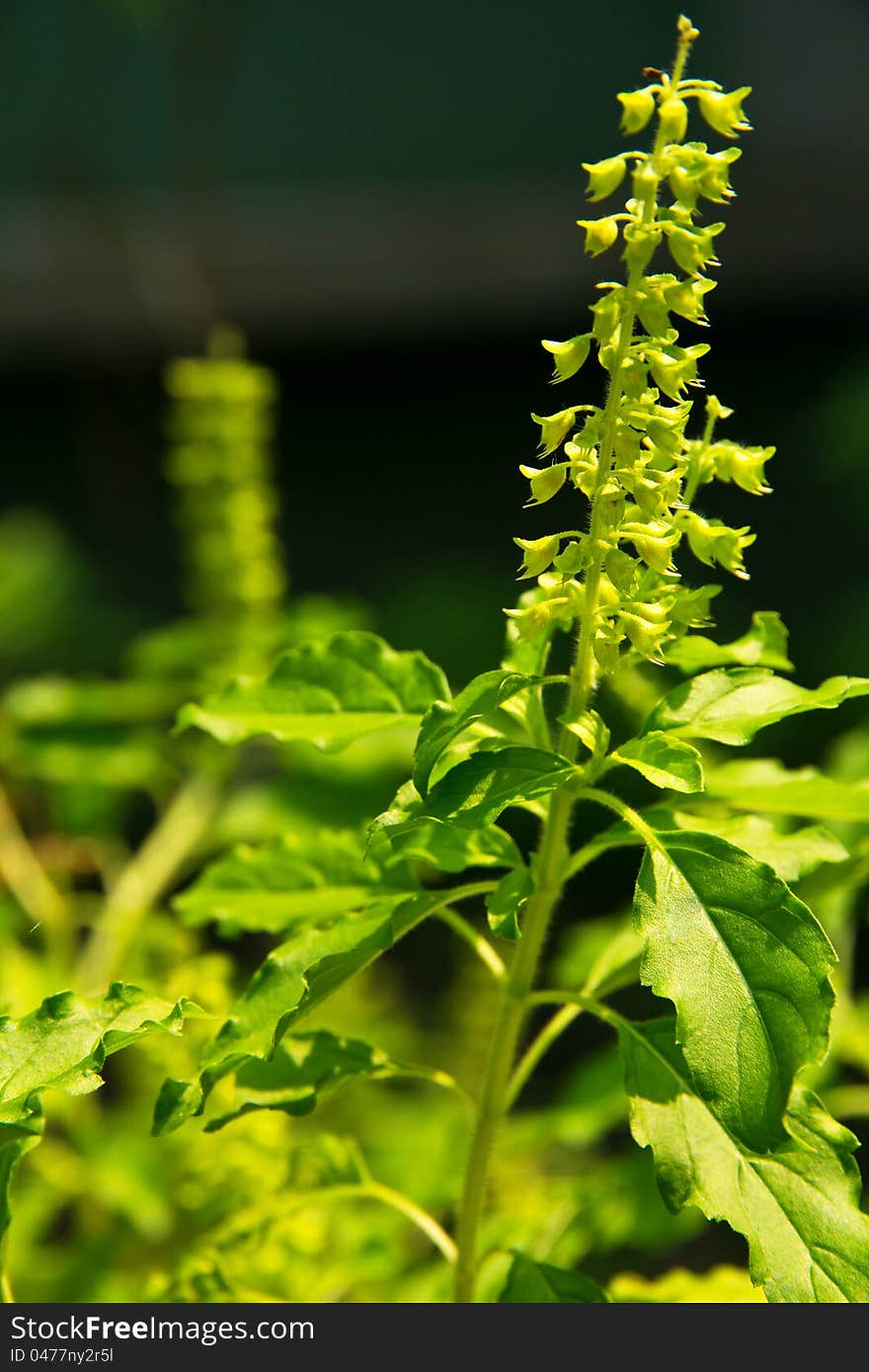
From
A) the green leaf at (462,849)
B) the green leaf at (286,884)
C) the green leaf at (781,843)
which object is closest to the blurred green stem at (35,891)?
the green leaf at (286,884)

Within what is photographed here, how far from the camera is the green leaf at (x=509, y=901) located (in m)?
0.85

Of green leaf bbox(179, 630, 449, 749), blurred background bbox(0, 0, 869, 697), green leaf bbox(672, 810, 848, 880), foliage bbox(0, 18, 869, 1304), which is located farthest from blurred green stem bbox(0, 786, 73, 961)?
blurred background bbox(0, 0, 869, 697)

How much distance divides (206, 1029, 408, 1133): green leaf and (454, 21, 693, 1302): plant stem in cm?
8

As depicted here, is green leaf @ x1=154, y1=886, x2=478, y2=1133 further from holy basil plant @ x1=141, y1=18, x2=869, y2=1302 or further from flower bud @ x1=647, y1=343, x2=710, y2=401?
flower bud @ x1=647, y1=343, x2=710, y2=401

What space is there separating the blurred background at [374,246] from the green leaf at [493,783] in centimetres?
373

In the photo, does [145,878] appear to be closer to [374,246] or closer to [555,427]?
[555,427]

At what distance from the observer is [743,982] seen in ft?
2.52

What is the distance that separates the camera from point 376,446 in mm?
5738

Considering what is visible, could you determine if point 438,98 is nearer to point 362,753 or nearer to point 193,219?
point 193,219

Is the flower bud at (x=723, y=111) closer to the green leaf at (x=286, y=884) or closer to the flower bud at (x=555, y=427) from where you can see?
the flower bud at (x=555, y=427)

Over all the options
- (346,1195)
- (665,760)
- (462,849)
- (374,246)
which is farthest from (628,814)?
(374,246)

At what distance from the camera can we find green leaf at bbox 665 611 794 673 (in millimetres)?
931

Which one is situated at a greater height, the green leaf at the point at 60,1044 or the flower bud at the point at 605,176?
the flower bud at the point at 605,176

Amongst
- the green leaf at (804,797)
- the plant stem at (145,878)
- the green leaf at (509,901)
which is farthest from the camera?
the plant stem at (145,878)
